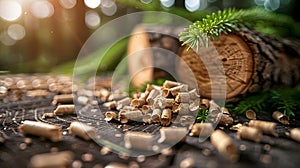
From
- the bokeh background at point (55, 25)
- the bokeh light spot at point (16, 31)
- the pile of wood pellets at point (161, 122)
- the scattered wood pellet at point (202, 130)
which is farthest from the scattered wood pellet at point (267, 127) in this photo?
the bokeh light spot at point (16, 31)

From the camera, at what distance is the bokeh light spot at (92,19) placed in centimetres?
191

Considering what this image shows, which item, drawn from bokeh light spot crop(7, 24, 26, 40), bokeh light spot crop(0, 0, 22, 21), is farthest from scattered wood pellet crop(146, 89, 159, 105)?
bokeh light spot crop(7, 24, 26, 40)

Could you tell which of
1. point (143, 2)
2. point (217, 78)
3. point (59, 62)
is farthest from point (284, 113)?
point (59, 62)

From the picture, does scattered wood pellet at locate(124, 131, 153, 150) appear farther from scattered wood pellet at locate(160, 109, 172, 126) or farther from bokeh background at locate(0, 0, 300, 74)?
bokeh background at locate(0, 0, 300, 74)

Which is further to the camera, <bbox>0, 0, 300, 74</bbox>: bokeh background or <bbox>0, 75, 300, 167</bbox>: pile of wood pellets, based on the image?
<bbox>0, 0, 300, 74</bbox>: bokeh background

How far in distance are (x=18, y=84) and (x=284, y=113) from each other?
1189mm

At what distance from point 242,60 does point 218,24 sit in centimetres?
13

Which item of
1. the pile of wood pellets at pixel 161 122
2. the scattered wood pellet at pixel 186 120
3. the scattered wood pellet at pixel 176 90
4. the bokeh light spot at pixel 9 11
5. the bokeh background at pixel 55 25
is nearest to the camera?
the pile of wood pellets at pixel 161 122

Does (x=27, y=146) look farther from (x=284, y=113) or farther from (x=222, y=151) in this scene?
(x=284, y=113)

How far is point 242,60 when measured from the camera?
0.85 metres

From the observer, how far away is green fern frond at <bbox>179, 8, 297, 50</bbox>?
78 centimetres

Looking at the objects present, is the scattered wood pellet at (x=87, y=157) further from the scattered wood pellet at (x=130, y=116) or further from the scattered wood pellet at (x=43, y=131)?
the scattered wood pellet at (x=130, y=116)

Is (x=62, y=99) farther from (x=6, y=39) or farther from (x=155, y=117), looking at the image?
(x=6, y=39)

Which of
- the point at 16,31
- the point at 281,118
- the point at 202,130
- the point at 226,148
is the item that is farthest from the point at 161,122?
the point at 16,31
